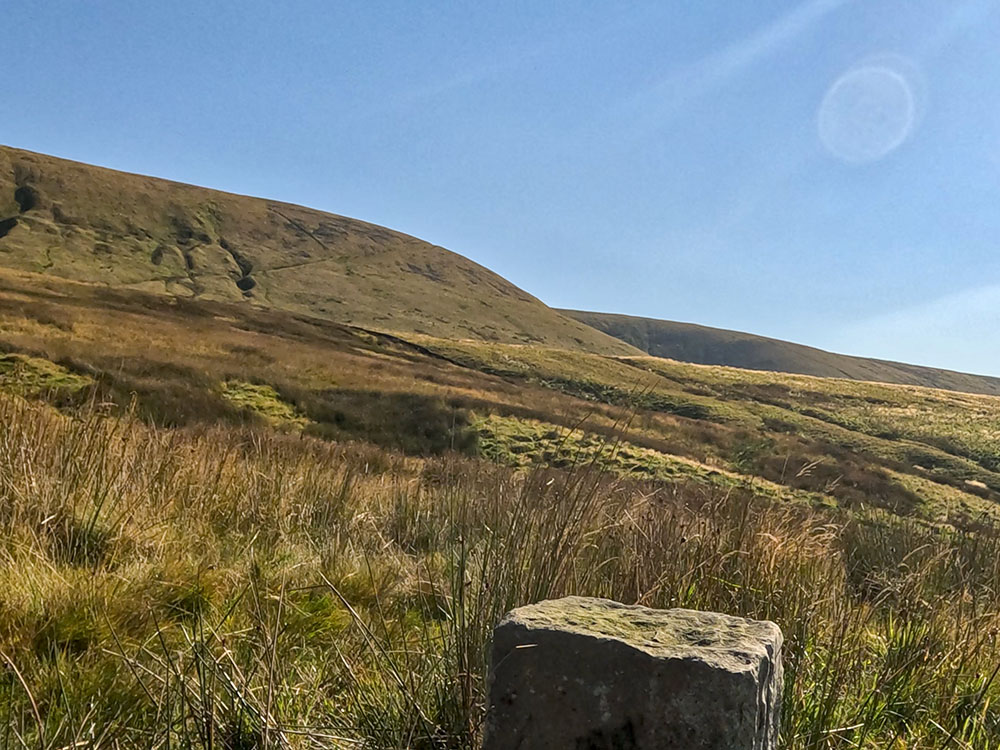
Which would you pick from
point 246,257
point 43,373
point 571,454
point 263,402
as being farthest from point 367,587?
point 246,257

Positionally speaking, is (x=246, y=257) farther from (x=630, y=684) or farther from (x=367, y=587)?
(x=630, y=684)

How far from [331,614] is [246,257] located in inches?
4884

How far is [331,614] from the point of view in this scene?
12.3 ft

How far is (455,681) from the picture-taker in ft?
7.65

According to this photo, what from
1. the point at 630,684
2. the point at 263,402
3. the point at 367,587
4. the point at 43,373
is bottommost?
the point at 263,402

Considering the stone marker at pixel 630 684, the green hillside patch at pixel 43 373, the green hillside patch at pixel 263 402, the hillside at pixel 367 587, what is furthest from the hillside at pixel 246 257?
the stone marker at pixel 630 684

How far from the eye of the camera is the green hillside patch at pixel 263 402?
55.1ft

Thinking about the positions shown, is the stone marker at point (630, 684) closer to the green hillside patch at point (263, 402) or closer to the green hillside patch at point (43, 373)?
the green hillside patch at point (43, 373)

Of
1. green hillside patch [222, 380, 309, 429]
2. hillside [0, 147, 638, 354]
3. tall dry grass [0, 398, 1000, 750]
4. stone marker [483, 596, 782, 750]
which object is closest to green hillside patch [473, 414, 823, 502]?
green hillside patch [222, 380, 309, 429]

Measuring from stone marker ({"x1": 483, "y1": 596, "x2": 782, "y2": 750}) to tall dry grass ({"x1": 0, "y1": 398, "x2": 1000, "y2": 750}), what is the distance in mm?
656

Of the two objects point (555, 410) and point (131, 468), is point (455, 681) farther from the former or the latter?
point (555, 410)

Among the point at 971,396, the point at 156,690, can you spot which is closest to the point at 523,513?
the point at 156,690

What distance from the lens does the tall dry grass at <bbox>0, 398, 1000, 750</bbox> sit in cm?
229

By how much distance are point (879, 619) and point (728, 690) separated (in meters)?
4.16
